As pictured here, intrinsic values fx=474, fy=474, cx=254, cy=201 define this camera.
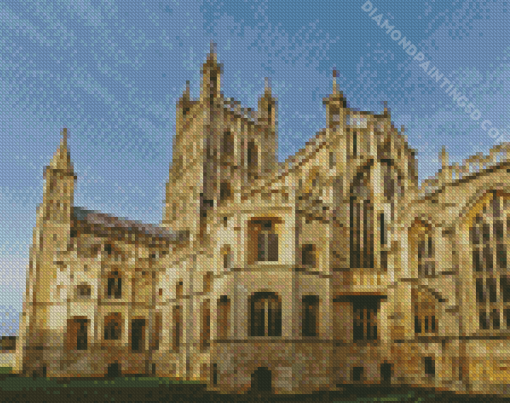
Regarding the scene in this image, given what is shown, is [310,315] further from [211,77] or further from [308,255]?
[211,77]

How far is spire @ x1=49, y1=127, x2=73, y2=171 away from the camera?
53.5m

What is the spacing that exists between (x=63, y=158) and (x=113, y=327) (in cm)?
2084

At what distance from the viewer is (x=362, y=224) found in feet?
113

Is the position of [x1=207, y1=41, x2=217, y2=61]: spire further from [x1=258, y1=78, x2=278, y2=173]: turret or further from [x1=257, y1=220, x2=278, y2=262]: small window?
[x1=257, y1=220, x2=278, y2=262]: small window

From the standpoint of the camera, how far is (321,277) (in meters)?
31.2

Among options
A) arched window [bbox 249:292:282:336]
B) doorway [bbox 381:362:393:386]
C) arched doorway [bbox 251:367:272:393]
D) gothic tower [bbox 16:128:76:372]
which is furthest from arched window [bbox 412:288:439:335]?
gothic tower [bbox 16:128:76:372]

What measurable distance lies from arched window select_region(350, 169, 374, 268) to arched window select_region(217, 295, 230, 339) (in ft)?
31.2

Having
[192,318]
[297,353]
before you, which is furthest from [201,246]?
[297,353]

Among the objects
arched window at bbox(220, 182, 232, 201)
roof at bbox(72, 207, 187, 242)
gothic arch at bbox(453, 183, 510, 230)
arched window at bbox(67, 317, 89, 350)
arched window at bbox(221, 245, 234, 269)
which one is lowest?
arched window at bbox(67, 317, 89, 350)

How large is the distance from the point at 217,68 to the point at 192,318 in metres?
41.5

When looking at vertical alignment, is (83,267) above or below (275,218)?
below

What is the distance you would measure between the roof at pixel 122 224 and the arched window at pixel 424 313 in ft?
109

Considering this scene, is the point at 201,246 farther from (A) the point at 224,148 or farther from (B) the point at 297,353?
(A) the point at 224,148

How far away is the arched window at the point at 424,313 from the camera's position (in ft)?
94.0
